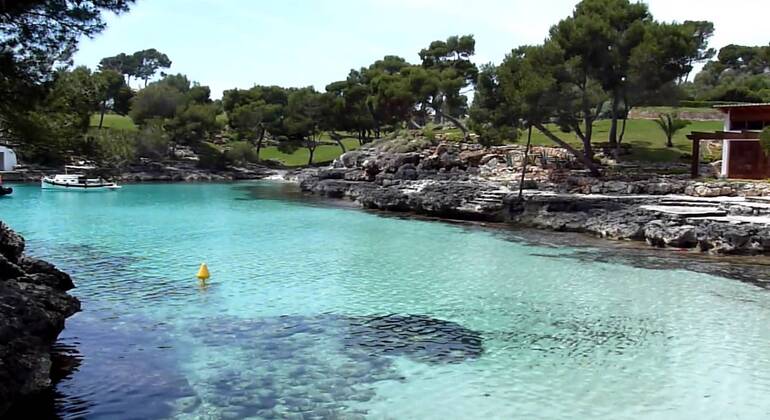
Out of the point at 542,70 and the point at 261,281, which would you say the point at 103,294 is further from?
the point at 542,70

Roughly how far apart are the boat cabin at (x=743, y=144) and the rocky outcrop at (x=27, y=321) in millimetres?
32343

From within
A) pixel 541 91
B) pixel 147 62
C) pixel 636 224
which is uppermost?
pixel 147 62

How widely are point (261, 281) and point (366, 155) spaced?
3942 centimetres

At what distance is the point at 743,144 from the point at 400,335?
30.3 meters

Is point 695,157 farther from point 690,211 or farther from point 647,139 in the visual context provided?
point 647,139

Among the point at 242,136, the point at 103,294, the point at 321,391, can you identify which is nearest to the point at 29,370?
the point at 321,391

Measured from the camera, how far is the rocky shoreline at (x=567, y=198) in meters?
24.2

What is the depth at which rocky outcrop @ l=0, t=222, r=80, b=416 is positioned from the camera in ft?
27.0

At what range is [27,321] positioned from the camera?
30.9 feet

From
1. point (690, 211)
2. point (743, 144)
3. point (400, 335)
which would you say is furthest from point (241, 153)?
point (400, 335)

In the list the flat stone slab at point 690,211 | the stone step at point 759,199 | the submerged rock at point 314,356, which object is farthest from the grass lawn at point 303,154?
the submerged rock at point 314,356

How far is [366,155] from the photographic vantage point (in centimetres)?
5634

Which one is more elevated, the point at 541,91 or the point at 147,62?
the point at 147,62

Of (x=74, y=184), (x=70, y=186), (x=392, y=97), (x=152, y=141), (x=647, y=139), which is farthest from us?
(x=152, y=141)
